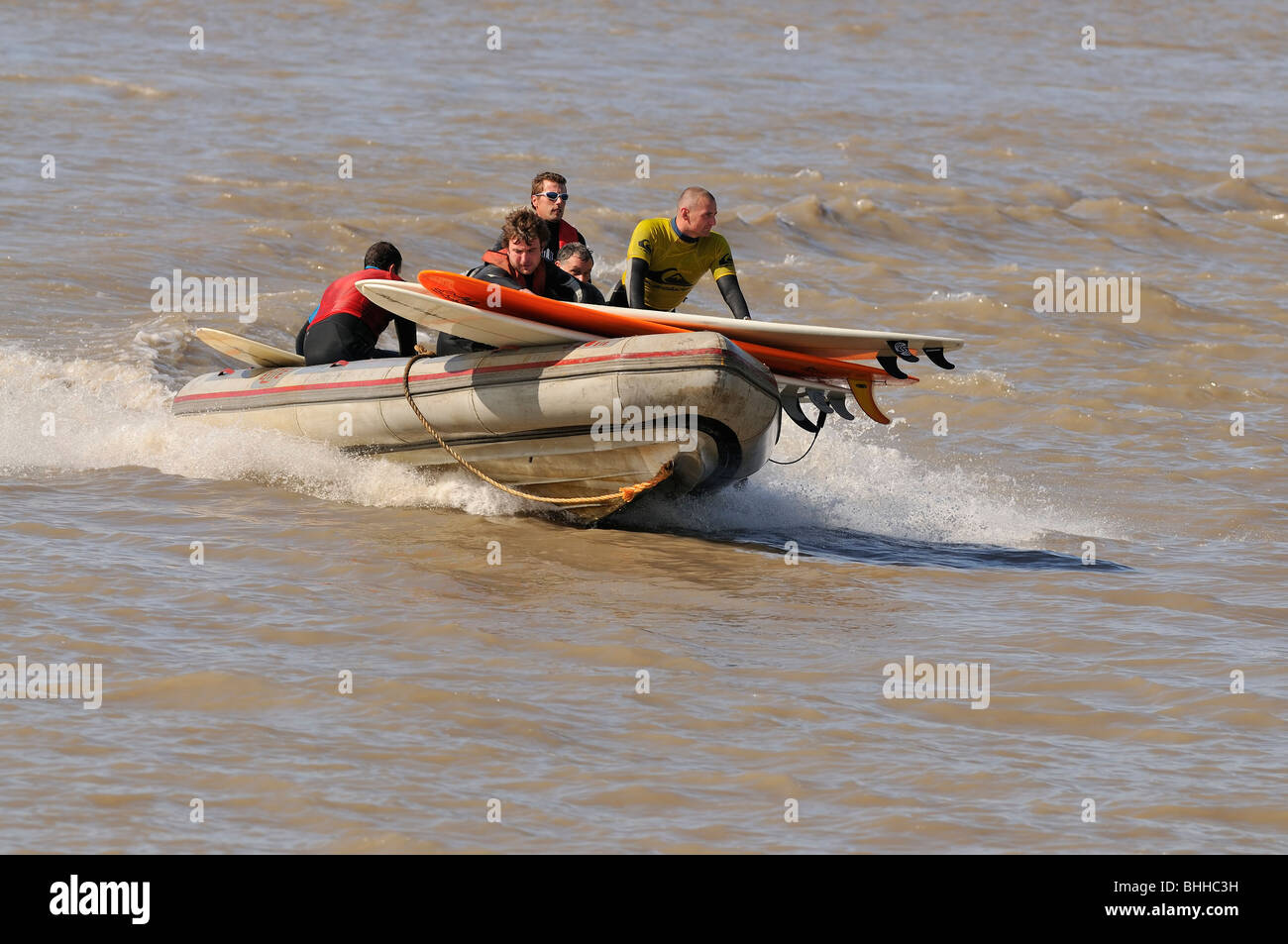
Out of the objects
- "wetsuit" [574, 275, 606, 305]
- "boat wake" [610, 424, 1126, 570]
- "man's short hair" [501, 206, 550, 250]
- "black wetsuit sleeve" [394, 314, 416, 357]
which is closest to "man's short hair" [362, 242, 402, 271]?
"black wetsuit sleeve" [394, 314, 416, 357]

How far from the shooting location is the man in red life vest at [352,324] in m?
8.51

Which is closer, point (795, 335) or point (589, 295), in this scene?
point (795, 335)

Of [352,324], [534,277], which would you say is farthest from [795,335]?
[352,324]

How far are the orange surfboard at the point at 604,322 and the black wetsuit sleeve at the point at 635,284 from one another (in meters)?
0.36

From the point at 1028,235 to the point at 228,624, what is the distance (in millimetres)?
12476

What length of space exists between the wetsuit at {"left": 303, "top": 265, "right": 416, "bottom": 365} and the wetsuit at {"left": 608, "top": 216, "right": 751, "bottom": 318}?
46.8 inches

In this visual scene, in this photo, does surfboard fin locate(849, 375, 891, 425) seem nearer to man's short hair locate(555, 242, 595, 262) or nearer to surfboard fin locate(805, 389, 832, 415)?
surfboard fin locate(805, 389, 832, 415)

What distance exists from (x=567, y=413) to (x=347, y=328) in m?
1.60

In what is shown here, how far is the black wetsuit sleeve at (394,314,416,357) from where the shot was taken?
843 centimetres

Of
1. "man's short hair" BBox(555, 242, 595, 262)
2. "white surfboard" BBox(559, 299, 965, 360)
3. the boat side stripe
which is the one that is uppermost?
"man's short hair" BBox(555, 242, 595, 262)

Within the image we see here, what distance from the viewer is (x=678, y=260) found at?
8.34 meters

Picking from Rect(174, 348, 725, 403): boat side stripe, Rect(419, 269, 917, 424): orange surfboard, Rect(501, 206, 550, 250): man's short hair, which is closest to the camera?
Rect(174, 348, 725, 403): boat side stripe

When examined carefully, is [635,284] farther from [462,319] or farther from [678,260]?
[462,319]
